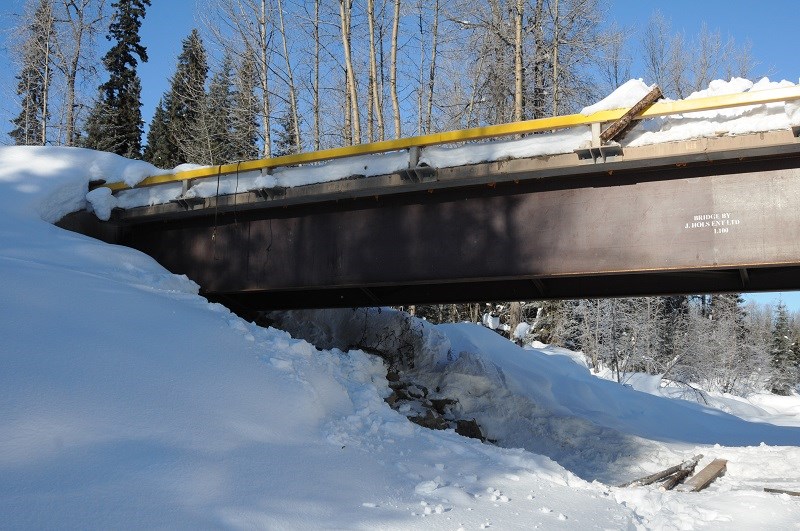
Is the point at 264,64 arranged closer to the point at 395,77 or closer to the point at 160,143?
the point at 395,77

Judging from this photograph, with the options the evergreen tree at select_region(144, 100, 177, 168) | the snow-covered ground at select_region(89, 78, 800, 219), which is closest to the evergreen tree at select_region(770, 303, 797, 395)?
the evergreen tree at select_region(144, 100, 177, 168)

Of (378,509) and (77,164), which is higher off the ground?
(77,164)

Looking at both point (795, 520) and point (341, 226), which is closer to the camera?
point (795, 520)

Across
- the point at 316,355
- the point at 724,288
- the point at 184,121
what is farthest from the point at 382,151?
the point at 184,121

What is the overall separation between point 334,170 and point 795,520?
683 cm

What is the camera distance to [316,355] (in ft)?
25.1

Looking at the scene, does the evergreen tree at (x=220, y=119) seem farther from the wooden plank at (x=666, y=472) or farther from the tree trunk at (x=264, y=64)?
the wooden plank at (x=666, y=472)

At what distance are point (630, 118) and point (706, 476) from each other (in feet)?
15.4

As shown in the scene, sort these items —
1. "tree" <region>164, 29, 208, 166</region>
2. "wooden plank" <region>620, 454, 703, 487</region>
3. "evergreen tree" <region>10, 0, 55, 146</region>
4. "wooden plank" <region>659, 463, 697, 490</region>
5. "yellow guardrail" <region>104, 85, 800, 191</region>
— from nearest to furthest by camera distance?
1. "yellow guardrail" <region>104, 85, 800, 191</region>
2. "wooden plank" <region>659, 463, 697, 490</region>
3. "wooden plank" <region>620, 454, 703, 487</region>
4. "evergreen tree" <region>10, 0, 55, 146</region>
5. "tree" <region>164, 29, 208, 166</region>

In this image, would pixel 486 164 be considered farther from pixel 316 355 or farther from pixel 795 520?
pixel 795 520

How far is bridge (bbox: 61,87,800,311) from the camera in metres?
7.35

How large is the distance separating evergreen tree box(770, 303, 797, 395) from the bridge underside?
44.4m

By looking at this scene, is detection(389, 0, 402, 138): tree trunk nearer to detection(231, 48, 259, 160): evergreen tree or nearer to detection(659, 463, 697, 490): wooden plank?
detection(231, 48, 259, 160): evergreen tree

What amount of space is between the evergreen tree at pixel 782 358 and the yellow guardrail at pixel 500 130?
45.9 m
